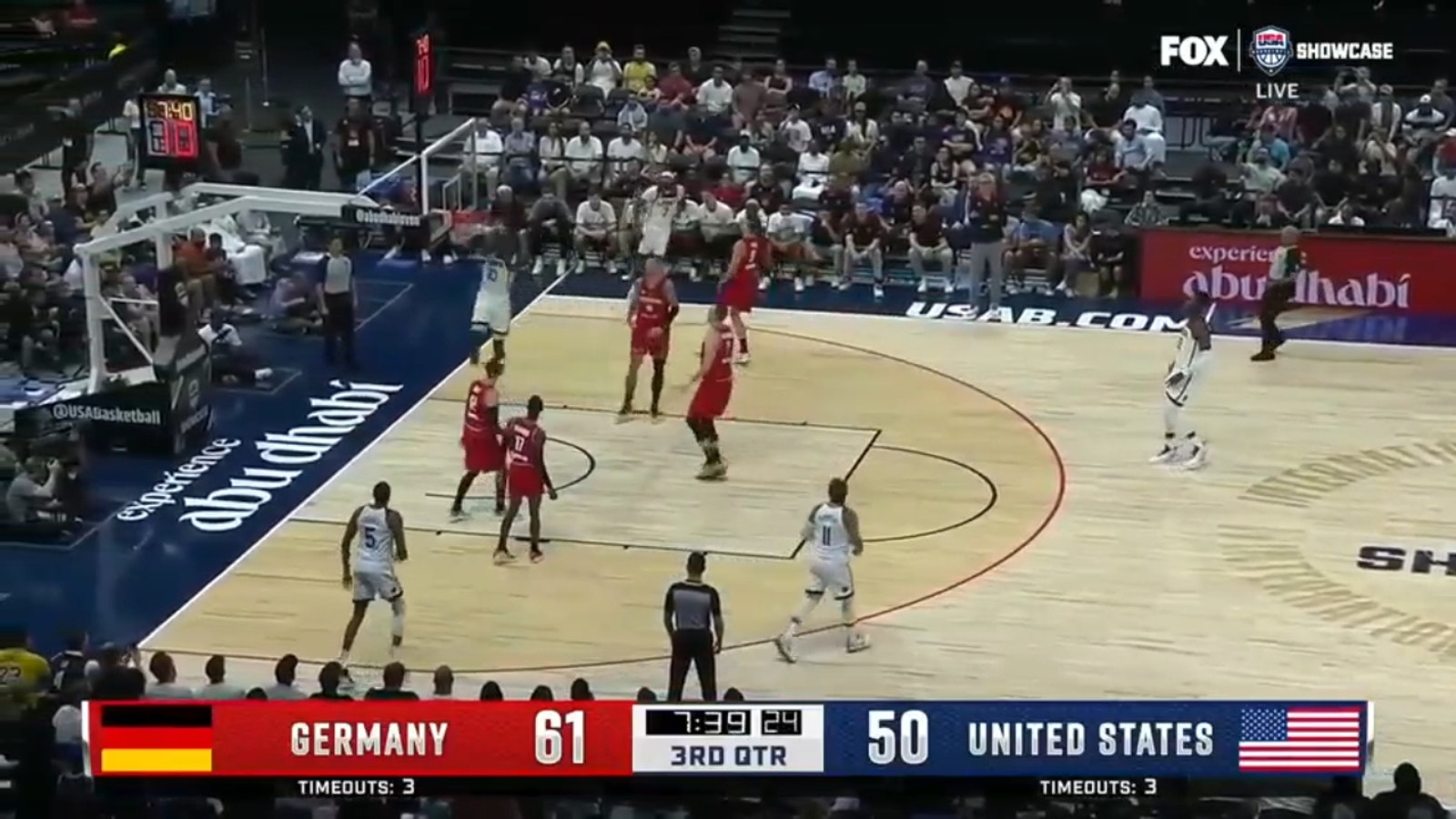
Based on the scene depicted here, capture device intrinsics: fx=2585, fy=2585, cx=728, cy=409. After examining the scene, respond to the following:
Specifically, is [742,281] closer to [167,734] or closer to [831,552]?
[831,552]

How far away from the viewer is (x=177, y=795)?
17.0 metres

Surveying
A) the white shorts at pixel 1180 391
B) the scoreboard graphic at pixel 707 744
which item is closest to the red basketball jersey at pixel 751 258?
the white shorts at pixel 1180 391

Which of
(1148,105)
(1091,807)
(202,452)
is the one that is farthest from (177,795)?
(1148,105)

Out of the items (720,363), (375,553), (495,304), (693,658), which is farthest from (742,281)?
(693,658)

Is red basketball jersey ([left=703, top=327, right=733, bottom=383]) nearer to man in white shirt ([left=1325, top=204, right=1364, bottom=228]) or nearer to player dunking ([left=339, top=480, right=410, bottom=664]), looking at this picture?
player dunking ([left=339, top=480, right=410, bottom=664])

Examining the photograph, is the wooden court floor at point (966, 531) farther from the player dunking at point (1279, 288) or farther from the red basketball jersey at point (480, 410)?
the red basketball jersey at point (480, 410)

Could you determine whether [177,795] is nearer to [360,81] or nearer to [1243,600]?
[1243,600]

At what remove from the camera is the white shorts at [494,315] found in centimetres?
2762

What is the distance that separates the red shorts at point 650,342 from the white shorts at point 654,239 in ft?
17.3

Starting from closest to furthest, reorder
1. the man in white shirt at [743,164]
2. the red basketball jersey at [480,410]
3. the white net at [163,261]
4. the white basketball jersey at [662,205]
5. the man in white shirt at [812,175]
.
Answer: the red basketball jersey at [480,410] < the white net at [163,261] < the white basketball jersey at [662,205] < the man in white shirt at [812,175] < the man in white shirt at [743,164]

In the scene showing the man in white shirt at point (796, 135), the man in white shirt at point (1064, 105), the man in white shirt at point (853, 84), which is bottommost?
the man in white shirt at point (796, 135)

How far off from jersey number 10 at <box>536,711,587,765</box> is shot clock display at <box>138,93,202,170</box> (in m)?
15.5

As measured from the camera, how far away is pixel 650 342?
26.0 m

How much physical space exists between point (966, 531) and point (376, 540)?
5921 millimetres
